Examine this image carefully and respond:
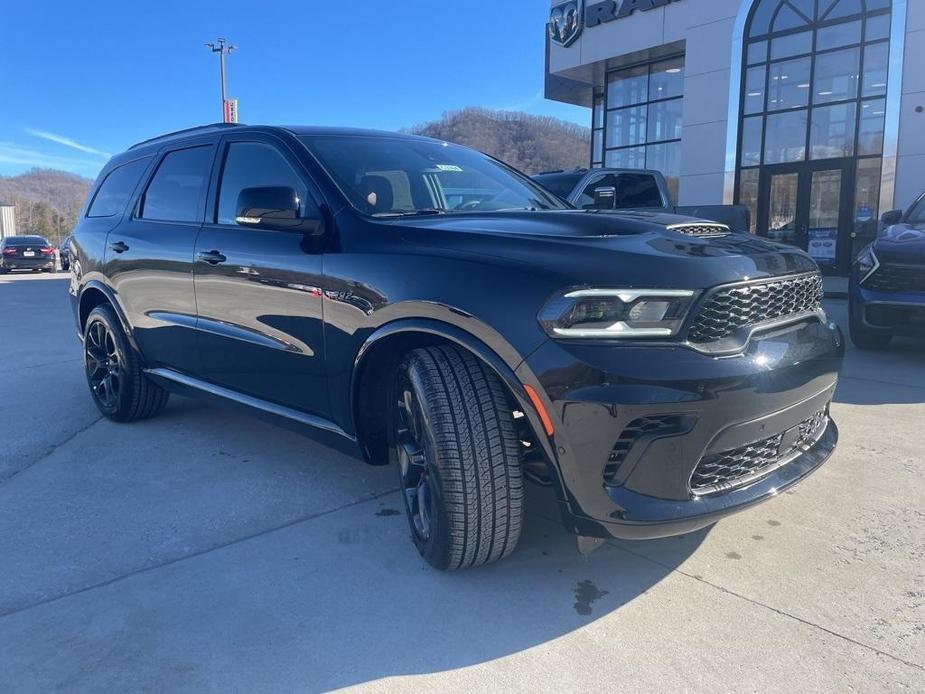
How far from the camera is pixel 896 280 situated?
608 cm

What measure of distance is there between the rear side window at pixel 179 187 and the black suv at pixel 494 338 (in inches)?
3.9

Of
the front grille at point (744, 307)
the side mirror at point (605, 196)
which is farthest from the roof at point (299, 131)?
the side mirror at point (605, 196)

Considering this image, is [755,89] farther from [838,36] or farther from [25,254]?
[25,254]

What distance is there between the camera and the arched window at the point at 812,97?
14.6m

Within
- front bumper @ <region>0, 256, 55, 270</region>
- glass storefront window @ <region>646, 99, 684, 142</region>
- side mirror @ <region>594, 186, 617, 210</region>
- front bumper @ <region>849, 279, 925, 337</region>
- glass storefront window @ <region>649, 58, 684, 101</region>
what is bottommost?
front bumper @ <region>0, 256, 55, 270</region>

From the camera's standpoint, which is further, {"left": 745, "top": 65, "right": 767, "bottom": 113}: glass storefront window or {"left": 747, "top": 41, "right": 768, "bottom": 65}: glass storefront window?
{"left": 745, "top": 65, "right": 767, "bottom": 113}: glass storefront window

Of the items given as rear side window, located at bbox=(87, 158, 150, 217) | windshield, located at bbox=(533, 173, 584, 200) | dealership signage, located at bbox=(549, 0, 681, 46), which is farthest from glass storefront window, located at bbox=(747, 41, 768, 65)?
rear side window, located at bbox=(87, 158, 150, 217)

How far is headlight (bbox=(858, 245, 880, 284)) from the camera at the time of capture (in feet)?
20.6

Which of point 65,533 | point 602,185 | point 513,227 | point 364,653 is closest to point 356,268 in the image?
point 513,227

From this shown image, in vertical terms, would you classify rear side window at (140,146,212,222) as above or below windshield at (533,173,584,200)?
below

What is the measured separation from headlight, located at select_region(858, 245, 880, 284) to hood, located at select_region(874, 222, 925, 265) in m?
0.05

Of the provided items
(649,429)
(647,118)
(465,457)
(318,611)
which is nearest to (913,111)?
(647,118)

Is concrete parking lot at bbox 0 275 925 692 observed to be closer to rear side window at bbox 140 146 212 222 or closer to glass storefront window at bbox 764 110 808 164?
rear side window at bbox 140 146 212 222

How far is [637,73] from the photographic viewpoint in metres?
19.6
